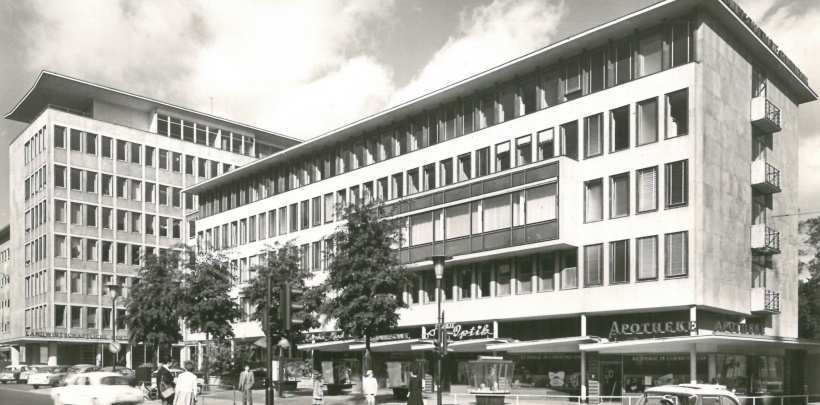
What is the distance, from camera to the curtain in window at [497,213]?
147 ft

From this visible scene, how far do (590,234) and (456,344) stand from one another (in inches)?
384

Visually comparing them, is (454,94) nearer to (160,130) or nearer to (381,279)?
(381,279)

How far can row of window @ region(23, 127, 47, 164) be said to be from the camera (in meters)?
85.6

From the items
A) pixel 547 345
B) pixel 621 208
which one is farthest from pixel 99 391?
pixel 621 208

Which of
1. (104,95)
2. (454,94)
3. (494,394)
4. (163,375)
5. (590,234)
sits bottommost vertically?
(494,394)

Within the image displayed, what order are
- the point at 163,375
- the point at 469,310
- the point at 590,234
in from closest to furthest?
the point at 163,375 → the point at 590,234 → the point at 469,310

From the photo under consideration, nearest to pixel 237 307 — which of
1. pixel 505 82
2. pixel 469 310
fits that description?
pixel 469 310

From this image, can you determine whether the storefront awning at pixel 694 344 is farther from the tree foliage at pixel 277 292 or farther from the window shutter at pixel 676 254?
the tree foliage at pixel 277 292

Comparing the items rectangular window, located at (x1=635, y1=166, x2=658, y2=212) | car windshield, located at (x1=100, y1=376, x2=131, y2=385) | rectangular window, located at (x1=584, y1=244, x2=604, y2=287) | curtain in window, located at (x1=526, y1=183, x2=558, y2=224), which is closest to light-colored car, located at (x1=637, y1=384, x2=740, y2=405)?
car windshield, located at (x1=100, y1=376, x2=131, y2=385)

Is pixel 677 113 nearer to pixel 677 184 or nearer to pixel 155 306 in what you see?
pixel 677 184

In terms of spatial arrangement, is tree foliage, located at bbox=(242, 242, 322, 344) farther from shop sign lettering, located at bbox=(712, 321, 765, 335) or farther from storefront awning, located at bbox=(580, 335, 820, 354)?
shop sign lettering, located at bbox=(712, 321, 765, 335)

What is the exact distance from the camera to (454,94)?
5038cm

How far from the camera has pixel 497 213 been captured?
1795 inches

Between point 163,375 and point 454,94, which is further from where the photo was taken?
point 454,94
